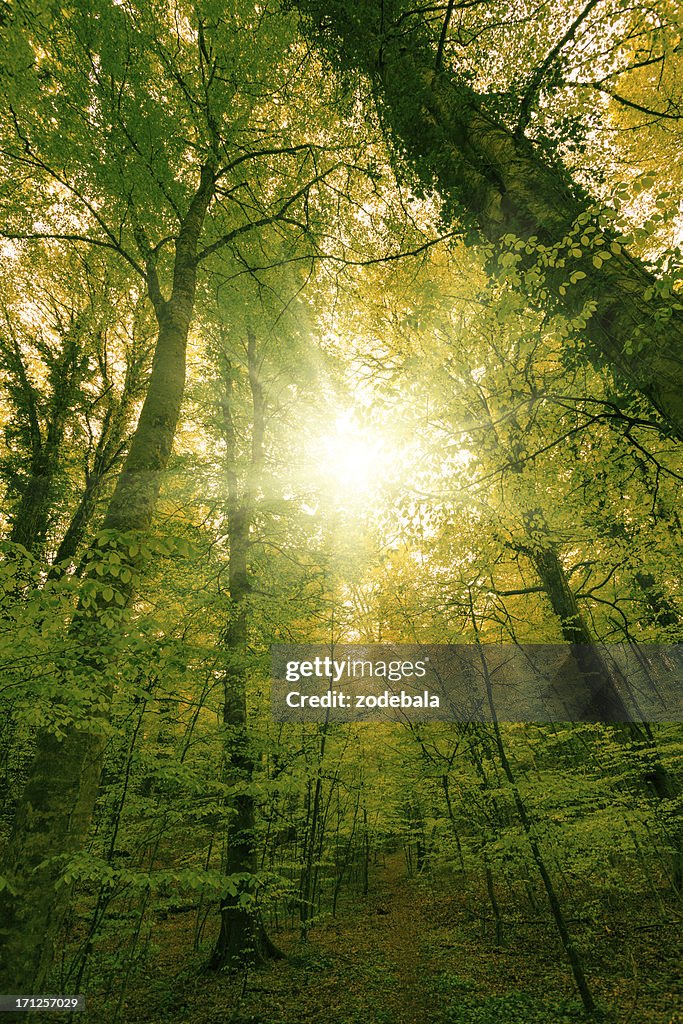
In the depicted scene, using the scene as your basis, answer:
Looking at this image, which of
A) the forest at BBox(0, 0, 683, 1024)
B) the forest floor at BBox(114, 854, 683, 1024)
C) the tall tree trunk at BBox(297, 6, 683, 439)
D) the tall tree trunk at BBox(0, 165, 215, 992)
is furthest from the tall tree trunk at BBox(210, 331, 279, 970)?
the tall tree trunk at BBox(297, 6, 683, 439)

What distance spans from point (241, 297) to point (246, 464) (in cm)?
339

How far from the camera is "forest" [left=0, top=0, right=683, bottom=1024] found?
3.54 metres

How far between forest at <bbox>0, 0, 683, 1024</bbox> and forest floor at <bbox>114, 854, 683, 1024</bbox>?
0.24 feet

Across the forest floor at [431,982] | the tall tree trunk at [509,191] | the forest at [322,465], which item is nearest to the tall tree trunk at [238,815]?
the forest at [322,465]

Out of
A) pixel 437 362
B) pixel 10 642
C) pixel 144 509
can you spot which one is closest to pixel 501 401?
pixel 437 362

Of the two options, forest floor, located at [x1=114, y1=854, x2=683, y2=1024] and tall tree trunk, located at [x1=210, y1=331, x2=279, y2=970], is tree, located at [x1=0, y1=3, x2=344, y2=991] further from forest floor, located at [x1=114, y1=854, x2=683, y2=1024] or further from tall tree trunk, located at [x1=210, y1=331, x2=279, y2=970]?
forest floor, located at [x1=114, y1=854, x2=683, y2=1024]

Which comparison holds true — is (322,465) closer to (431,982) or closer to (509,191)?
(509,191)

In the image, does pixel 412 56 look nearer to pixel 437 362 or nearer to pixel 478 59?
pixel 478 59

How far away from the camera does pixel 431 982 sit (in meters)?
6.82

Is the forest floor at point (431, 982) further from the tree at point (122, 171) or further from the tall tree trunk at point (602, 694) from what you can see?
the tree at point (122, 171)

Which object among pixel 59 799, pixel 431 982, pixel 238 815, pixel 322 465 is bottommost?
pixel 431 982

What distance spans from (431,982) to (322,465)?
8993 mm

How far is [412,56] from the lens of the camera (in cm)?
463

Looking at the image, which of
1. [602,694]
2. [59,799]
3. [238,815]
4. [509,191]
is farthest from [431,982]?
[509,191]
